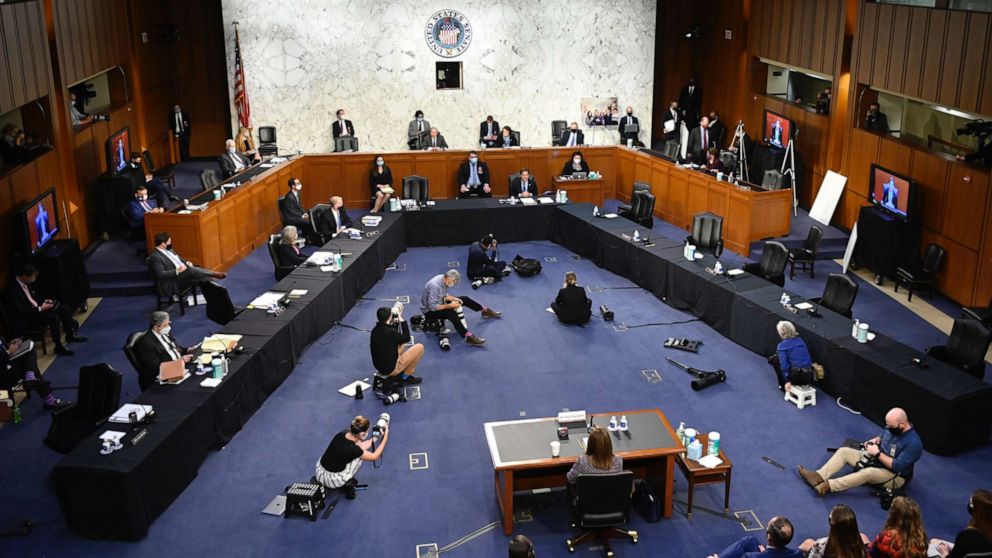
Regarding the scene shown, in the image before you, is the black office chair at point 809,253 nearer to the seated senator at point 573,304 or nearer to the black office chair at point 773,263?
the black office chair at point 773,263

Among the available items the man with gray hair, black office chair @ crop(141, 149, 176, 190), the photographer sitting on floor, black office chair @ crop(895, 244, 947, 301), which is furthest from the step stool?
black office chair @ crop(141, 149, 176, 190)

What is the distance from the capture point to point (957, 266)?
1429 cm

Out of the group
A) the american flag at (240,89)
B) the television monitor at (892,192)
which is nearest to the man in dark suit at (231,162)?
the american flag at (240,89)

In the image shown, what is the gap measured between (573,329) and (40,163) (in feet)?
28.9

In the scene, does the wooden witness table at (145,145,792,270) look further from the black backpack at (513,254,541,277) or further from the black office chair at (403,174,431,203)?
the black backpack at (513,254,541,277)

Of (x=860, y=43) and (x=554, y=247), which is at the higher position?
(x=860, y=43)

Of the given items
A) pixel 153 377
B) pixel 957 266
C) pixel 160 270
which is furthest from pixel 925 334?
pixel 160 270

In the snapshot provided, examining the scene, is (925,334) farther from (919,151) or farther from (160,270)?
(160,270)

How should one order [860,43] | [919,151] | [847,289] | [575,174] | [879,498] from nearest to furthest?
[879,498] < [847,289] < [919,151] < [860,43] < [575,174]

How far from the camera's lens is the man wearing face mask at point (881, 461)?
913 cm

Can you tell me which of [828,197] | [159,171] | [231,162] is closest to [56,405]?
[231,162]

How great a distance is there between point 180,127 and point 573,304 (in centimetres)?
1211

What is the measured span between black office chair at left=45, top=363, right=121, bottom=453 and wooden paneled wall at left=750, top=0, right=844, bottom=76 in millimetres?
14019

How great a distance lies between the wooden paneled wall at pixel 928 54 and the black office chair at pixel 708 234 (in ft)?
12.8
